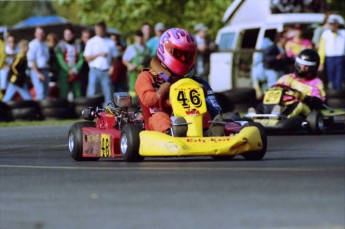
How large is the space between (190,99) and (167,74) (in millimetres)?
779

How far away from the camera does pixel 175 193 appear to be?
28.6 ft

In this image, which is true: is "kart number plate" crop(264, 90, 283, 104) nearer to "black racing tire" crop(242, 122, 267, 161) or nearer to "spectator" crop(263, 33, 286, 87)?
"black racing tire" crop(242, 122, 267, 161)

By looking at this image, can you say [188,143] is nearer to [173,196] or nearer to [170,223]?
[173,196]

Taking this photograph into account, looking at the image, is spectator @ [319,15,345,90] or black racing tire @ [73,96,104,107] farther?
spectator @ [319,15,345,90]

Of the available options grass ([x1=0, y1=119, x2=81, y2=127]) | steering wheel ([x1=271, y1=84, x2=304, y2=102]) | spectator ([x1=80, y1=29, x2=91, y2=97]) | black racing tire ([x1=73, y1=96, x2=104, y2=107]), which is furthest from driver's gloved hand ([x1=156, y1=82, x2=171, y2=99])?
spectator ([x1=80, y1=29, x2=91, y2=97])

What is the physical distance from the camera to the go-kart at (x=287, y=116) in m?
17.1

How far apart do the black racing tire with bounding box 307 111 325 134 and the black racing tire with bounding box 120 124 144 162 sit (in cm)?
596

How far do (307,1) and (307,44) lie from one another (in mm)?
5108

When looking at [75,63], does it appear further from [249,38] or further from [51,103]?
[249,38]

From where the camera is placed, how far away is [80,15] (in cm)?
4559

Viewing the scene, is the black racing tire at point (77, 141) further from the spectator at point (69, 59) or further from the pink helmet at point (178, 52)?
the spectator at point (69, 59)

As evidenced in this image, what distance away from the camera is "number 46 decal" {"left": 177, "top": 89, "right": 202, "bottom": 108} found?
37.9ft

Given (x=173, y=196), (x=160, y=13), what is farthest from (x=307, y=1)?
(x=173, y=196)

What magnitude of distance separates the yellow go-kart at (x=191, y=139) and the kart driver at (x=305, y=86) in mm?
5705
